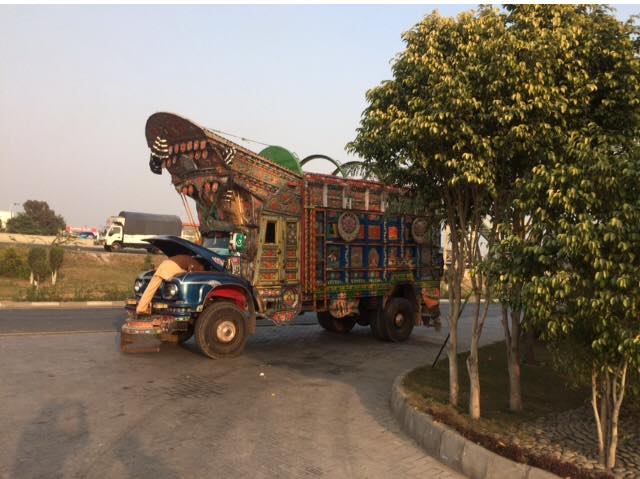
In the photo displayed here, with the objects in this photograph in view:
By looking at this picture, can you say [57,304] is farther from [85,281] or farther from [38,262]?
[85,281]

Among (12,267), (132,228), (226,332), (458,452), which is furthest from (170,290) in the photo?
(132,228)

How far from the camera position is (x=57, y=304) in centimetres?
1814

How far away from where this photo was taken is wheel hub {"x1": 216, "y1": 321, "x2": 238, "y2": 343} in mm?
9453

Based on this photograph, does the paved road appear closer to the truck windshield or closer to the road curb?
the truck windshield

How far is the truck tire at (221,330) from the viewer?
9242mm

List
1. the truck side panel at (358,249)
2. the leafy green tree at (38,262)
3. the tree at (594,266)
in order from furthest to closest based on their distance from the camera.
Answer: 1. the leafy green tree at (38,262)
2. the truck side panel at (358,249)
3. the tree at (594,266)

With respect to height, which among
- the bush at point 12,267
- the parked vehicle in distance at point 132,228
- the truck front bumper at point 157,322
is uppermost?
the parked vehicle in distance at point 132,228

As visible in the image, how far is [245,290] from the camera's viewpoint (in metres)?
9.76

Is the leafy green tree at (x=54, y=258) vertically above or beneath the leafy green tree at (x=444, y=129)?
beneath

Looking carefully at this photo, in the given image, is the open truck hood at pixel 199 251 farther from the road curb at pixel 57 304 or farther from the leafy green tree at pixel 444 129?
the road curb at pixel 57 304

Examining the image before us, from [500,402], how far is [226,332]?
4.90 metres

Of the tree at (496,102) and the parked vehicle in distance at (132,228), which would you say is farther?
the parked vehicle in distance at (132,228)

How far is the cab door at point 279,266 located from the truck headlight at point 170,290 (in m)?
1.52

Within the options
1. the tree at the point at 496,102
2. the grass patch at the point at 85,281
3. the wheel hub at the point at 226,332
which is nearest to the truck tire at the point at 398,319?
the wheel hub at the point at 226,332
